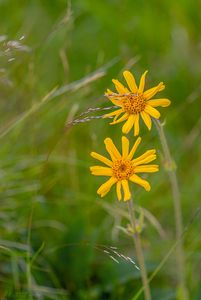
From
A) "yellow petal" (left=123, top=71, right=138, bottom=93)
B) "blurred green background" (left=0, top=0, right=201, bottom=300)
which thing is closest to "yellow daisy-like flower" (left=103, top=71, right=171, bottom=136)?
"yellow petal" (left=123, top=71, right=138, bottom=93)

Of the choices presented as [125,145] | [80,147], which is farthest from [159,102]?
[80,147]

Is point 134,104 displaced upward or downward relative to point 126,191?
upward

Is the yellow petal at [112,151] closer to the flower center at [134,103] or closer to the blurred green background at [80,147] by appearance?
the flower center at [134,103]

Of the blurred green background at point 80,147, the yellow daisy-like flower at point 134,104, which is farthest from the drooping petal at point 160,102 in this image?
the blurred green background at point 80,147

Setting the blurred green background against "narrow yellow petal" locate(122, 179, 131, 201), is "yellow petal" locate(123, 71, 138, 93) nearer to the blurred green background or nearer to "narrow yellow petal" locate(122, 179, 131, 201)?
"narrow yellow petal" locate(122, 179, 131, 201)

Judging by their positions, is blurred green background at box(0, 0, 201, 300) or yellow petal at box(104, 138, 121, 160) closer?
yellow petal at box(104, 138, 121, 160)

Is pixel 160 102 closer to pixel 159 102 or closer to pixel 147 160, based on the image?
pixel 159 102

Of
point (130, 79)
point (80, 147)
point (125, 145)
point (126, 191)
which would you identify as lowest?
point (126, 191)
